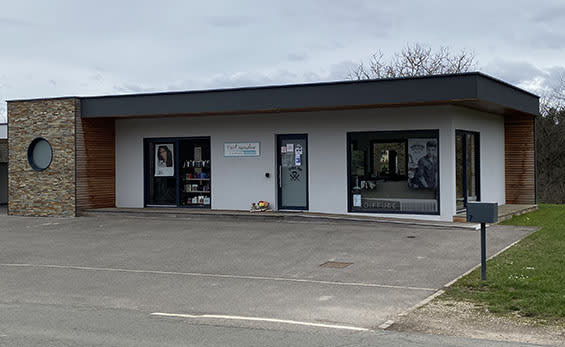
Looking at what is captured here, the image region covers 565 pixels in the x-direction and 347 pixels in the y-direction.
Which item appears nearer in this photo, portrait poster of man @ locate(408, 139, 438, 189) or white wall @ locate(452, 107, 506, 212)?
portrait poster of man @ locate(408, 139, 438, 189)

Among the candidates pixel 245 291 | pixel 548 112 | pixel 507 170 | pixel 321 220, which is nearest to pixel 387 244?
pixel 321 220

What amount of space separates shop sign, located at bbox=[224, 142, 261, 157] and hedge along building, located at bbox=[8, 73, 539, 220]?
0.10 ft

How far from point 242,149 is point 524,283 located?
11810mm

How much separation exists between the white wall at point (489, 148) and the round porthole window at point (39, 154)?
12.3 metres

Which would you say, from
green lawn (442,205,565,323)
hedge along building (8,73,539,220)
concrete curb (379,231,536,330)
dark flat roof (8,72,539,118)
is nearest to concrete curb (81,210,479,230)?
hedge along building (8,73,539,220)

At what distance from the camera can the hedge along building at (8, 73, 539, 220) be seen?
17.8m

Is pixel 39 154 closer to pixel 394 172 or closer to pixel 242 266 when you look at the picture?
pixel 394 172

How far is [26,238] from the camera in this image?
1653 cm

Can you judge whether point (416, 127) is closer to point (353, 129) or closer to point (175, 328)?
point (353, 129)

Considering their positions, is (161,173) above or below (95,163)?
below

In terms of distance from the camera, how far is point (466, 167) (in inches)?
759

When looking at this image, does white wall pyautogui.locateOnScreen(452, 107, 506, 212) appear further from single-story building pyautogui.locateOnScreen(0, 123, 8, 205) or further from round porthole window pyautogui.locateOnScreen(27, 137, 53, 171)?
single-story building pyautogui.locateOnScreen(0, 123, 8, 205)

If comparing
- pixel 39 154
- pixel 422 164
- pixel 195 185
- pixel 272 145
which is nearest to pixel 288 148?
pixel 272 145

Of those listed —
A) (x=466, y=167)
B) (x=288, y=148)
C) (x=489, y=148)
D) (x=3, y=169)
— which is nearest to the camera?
(x=466, y=167)
